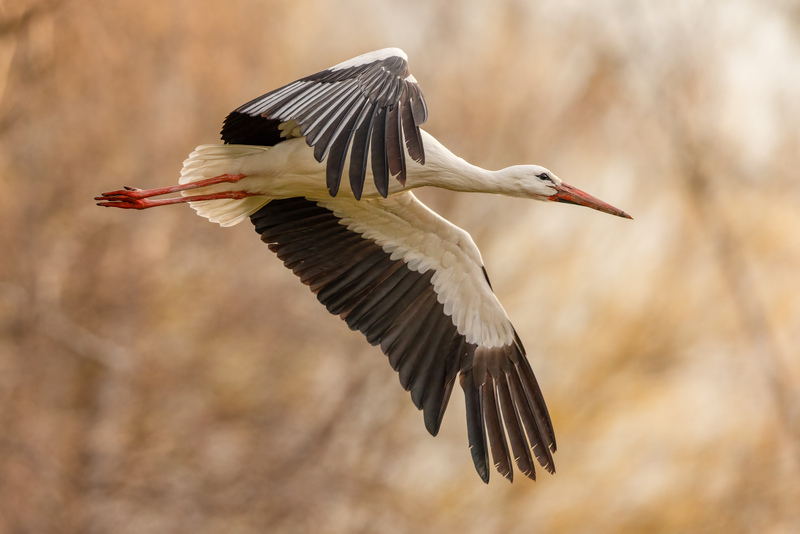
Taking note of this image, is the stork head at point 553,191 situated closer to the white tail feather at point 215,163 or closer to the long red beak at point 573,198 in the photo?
the long red beak at point 573,198

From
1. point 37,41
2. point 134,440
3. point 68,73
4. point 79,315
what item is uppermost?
point 68,73

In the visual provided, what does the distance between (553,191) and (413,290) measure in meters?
1.20

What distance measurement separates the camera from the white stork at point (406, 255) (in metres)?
6.89

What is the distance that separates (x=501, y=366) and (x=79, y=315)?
9.38 meters

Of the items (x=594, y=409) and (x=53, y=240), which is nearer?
(x=53, y=240)

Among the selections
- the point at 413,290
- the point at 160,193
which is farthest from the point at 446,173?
the point at 160,193

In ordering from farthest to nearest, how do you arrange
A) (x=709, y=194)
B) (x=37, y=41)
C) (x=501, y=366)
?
(x=709, y=194)
(x=37, y=41)
(x=501, y=366)

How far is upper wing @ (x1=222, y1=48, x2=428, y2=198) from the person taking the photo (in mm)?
5398

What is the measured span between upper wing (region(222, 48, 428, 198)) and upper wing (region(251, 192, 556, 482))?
1.57 meters

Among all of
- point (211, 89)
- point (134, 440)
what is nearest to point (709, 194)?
point (211, 89)

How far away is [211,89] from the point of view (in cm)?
1509

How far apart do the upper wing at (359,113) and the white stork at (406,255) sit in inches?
15.5

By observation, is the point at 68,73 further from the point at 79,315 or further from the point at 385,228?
the point at 385,228

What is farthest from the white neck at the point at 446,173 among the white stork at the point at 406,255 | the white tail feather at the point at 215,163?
the white tail feather at the point at 215,163
